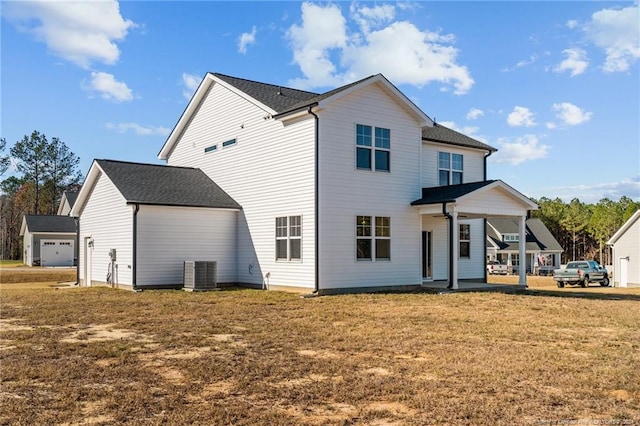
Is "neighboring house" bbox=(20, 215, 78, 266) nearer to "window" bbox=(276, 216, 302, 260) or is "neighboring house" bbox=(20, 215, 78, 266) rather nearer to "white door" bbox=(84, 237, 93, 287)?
"white door" bbox=(84, 237, 93, 287)

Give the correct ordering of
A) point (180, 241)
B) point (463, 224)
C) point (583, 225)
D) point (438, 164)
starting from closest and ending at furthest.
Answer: point (180, 241), point (438, 164), point (463, 224), point (583, 225)

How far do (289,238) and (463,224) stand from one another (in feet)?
26.0

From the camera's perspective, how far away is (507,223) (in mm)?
54781

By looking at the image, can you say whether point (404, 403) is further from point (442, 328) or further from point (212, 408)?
point (442, 328)

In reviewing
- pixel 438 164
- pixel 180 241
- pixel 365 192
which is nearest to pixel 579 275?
pixel 438 164

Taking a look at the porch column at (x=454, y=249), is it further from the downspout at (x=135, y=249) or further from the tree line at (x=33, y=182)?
the tree line at (x=33, y=182)

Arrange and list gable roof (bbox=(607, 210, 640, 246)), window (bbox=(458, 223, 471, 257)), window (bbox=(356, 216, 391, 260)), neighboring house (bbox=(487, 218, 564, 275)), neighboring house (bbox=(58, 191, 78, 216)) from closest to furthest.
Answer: window (bbox=(356, 216, 391, 260)), window (bbox=(458, 223, 471, 257)), gable roof (bbox=(607, 210, 640, 246)), neighboring house (bbox=(58, 191, 78, 216)), neighboring house (bbox=(487, 218, 564, 275))

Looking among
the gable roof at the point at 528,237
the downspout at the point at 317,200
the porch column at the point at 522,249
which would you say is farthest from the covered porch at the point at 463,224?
the gable roof at the point at 528,237

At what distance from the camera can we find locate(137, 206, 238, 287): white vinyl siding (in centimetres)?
1906

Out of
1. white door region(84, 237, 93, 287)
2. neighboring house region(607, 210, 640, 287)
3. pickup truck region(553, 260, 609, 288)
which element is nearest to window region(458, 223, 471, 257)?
pickup truck region(553, 260, 609, 288)

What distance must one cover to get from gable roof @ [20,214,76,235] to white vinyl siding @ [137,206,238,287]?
34117 millimetres

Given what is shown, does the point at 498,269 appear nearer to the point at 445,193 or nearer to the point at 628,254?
the point at 628,254

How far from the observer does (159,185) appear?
20.9 meters

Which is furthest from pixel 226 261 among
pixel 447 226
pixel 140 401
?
pixel 140 401
